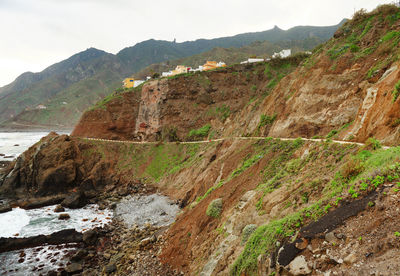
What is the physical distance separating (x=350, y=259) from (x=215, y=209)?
8791 mm

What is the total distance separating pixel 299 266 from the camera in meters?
5.40

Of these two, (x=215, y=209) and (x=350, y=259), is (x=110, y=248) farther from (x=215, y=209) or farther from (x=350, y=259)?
→ (x=350, y=259)

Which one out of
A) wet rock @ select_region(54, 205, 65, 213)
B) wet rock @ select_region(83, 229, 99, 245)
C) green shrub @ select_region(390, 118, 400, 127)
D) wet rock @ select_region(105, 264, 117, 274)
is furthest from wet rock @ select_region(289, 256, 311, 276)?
wet rock @ select_region(54, 205, 65, 213)

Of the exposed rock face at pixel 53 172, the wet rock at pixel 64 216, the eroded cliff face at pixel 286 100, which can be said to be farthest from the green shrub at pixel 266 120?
the exposed rock face at pixel 53 172

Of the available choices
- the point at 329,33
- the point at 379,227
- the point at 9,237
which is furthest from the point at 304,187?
the point at 329,33

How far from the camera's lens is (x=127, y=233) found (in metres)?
19.0

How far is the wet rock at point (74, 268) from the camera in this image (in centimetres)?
1448

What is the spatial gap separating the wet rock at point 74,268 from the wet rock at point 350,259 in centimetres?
1593

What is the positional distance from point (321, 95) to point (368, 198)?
14771mm

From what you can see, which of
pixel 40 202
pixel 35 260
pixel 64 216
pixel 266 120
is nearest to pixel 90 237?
pixel 35 260

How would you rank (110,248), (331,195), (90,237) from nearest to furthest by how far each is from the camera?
(331,195) → (110,248) → (90,237)

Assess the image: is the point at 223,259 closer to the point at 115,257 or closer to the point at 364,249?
the point at 364,249

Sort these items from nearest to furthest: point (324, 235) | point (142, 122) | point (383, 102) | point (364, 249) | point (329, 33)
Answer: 1. point (364, 249)
2. point (324, 235)
3. point (383, 102)
4. point (142, 122)
5. point (329, 33)

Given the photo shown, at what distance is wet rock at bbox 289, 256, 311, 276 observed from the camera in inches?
205
